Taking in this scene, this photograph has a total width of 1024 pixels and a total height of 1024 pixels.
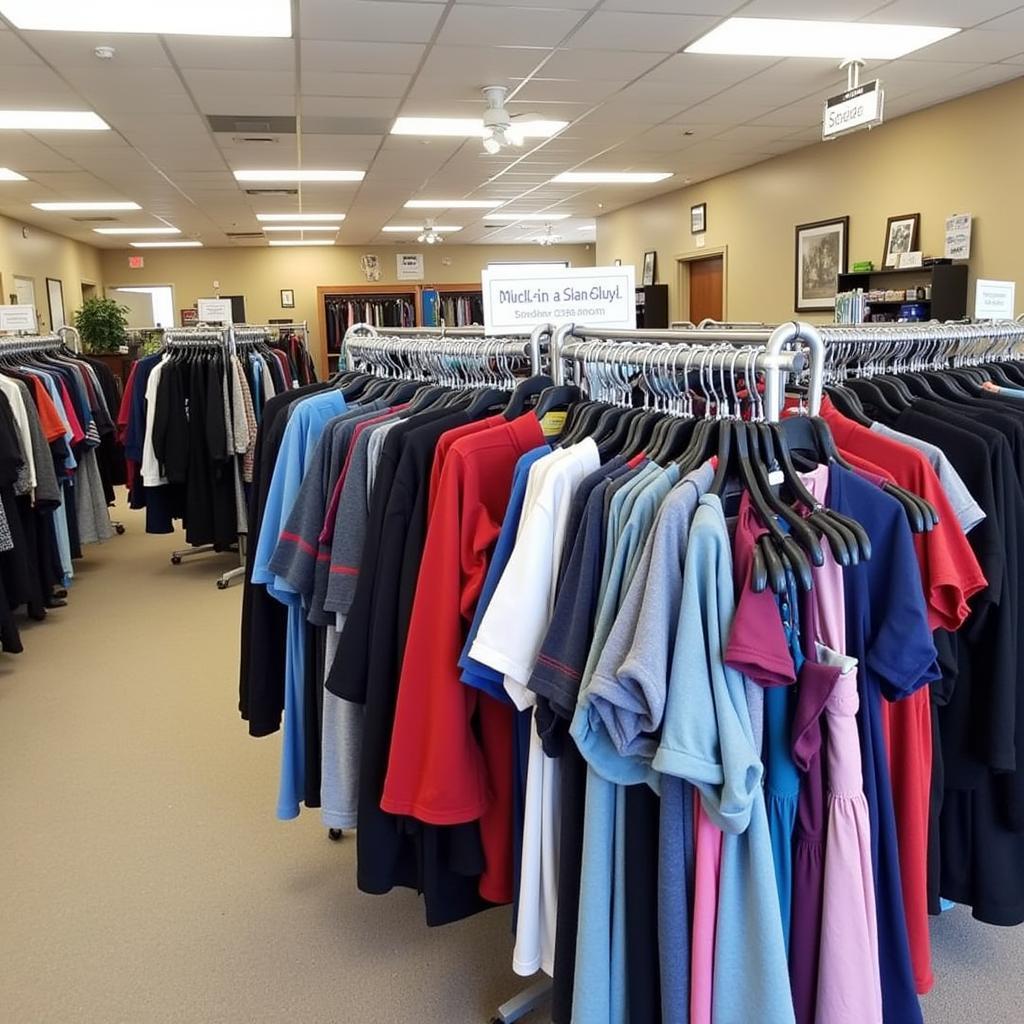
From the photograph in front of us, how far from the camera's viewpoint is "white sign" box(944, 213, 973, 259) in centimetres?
600

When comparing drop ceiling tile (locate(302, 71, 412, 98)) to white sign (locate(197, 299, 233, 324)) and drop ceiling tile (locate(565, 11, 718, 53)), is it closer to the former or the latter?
drop ceiling tile (locate(565, 11, 718, 53))

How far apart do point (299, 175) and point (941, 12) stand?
5.81 m

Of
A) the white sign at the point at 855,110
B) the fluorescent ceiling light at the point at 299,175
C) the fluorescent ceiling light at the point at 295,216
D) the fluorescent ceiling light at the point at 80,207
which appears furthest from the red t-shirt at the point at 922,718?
the fluorescent ceiling light at the point at 295,216

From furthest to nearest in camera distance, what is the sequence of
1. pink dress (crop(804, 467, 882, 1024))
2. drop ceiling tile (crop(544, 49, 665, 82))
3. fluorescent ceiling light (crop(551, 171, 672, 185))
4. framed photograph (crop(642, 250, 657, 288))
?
framed photograph (crop(642, 250, 657, 288)) < fluorescent ceiling light (crop(551, 171, 672, 185)) < drop ceiling tile (crop(544, 49, 665, 82)) < pink dress (crop(804, 467, 882, 1024))

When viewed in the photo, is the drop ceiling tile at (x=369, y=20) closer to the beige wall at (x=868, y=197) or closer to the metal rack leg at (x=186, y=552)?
the metal rack leg at (x=186, y=552)

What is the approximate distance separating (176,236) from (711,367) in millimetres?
13604

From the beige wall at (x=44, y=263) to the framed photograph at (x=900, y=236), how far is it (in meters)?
9.22

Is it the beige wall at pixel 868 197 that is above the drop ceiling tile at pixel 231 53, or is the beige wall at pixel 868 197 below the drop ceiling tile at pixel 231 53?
below

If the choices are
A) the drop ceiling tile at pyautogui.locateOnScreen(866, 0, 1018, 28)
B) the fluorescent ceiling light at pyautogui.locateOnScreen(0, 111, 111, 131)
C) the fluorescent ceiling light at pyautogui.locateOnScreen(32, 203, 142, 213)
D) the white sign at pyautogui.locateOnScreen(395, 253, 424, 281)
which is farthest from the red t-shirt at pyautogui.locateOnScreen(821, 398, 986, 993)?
the white sign at pyautogui.locateOnScreen(395, 253, 424, 281)

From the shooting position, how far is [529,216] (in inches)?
480

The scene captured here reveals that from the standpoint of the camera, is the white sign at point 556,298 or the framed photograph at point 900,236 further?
the framed photograph at point 900,236

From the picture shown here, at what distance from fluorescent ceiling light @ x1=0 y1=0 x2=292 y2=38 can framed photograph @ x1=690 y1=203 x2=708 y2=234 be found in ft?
19.5

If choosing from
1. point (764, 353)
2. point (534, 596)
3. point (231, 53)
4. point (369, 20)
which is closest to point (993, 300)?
point (764, 353)

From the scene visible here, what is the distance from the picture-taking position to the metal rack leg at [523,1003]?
1916mm
